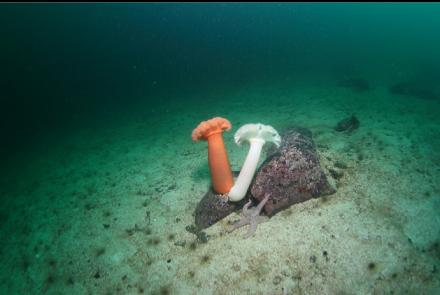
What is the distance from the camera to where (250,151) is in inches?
205

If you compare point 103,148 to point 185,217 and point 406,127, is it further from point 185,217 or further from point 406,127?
point 406,127

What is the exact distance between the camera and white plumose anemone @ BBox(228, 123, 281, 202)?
508 centimetres

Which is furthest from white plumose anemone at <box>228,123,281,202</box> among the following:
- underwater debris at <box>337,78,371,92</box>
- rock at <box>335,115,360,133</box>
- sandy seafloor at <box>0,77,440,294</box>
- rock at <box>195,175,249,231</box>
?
underwater debris at <box>337,78,371,92</box>

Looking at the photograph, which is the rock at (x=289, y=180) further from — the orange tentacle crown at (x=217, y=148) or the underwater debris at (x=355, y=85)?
the underwater debris at (x=355, y=85)

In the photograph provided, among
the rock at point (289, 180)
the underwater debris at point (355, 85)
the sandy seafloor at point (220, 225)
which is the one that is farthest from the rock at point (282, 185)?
the underwater debris at point (355, 85)

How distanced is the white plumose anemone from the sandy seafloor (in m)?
0.79

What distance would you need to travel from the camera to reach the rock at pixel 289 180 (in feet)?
17.2

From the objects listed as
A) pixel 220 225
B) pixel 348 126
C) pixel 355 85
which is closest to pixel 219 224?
pixel 220 225

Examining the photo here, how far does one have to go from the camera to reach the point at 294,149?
5438 mm

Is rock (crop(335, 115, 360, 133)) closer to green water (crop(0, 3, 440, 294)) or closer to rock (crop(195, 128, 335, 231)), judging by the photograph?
green water (crop(0, 3, 440, 294))

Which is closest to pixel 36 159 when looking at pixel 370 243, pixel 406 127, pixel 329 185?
pixel 329 185

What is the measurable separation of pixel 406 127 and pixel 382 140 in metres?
1.69

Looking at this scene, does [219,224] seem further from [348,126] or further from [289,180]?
[348,126]

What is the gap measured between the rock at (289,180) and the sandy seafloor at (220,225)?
0.79 feet
